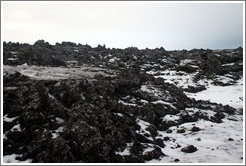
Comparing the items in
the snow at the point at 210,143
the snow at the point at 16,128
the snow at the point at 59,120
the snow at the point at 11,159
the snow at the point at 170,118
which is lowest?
the snow at the point at 210,143

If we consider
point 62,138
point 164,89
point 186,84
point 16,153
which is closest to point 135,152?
point 62,138

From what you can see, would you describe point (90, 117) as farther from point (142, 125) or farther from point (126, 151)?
point (142, 125)

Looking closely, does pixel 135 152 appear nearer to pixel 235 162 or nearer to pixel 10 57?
pixel 235 162

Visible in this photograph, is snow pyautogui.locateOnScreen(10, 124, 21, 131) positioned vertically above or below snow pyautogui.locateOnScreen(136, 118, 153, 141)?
above

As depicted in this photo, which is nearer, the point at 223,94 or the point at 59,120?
the point at 59,120

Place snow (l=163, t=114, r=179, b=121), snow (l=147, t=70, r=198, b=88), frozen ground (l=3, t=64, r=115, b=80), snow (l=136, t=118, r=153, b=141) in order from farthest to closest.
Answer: snow (l=147, t=70, r=198, b=88), frozen ground (l=3, t=64, r=115, b=80), snow (l=163, t=114, r=179, b=121), snow (l=136, t=118, r=153, b=141)

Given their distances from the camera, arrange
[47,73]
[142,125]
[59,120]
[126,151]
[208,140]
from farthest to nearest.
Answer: [47,73], [142,125], [208,140], [59,120], [126,151]

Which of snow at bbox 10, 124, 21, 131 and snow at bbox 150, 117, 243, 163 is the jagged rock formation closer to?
snow at bbox 10, 124, 21, 131

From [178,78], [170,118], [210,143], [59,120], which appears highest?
[59,120]

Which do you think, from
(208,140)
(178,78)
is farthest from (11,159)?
(178,78)

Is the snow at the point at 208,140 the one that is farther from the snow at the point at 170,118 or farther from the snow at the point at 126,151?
the snow at the point at 126,151

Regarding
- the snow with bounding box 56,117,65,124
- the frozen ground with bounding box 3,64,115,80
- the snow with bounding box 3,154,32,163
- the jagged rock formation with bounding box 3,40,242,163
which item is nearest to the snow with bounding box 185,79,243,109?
the jagged rock formation with bounding box 3,40,242,163

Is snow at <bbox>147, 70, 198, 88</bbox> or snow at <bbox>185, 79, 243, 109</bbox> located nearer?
snow at <bbox>185, 79, 243, 109</bbox>

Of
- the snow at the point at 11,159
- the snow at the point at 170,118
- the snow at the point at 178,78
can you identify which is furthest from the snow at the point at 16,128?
the snow at the point at 178,78
